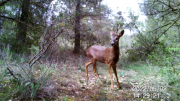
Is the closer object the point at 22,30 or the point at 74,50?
the point at 22,30

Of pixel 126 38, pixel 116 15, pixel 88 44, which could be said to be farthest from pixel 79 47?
pixel 126 38

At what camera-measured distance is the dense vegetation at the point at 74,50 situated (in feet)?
9.46

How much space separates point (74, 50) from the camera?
31.8ft

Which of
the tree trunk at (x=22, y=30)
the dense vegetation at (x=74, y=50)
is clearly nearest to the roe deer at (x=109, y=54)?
the dense vegetation at (x=74, y=50)

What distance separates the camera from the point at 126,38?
1647cm

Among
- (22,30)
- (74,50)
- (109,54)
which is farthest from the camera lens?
(74,50)

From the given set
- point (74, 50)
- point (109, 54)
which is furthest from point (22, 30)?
point (109, 54)

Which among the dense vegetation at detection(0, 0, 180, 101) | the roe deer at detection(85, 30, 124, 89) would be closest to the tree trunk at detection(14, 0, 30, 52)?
the dense vegetation at detection(0, 0, 180, 101)

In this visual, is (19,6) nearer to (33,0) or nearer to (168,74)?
(33,0)

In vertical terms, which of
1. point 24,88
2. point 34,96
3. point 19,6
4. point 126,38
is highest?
point 19,6

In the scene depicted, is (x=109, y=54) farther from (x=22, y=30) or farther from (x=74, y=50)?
(x=74, y=50)

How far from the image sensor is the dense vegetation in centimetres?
288

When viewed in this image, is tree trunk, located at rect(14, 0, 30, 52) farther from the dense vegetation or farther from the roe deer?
the roe deer

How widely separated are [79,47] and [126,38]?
8651 mm
